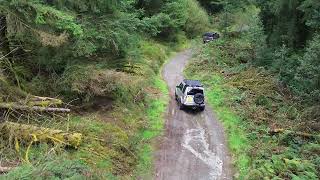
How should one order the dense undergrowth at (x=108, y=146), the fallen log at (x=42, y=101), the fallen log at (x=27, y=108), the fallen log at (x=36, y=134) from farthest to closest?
the fallen log at (x=42, y=101) → the fallen log at (x=27, y=108) → the fallen log at (x=36, y=134) → the dense undergrowth at (x=108, y=146)

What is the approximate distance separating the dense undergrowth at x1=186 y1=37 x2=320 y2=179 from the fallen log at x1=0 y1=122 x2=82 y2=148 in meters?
6.91

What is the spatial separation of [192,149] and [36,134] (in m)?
7.26

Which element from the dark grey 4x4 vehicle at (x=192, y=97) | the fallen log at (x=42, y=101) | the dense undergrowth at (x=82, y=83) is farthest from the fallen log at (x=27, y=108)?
the dark grey 4x4 vehicle at (x=192, y=97)

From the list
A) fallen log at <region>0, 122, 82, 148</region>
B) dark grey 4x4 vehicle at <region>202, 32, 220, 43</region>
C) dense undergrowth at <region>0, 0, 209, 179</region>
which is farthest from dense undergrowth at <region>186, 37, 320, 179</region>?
dark grey 4x4 vehicle at <region>202, 32, 220, 43</region>

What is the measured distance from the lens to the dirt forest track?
18691mm

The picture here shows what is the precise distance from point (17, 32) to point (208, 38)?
28.8 m

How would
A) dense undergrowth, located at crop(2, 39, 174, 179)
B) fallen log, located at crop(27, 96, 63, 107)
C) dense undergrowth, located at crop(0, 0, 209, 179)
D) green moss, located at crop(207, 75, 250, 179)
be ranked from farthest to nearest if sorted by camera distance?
green moss, located at crop(207, 75, 250, 179), fallen log, located at crop(27, 96, 63, 107), dense undergrowth, located at crop(0, 0, 209, 179), dense undergrowth, located at crop(2, 39, 174, 179)

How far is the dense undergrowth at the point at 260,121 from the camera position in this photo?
60.5 feet

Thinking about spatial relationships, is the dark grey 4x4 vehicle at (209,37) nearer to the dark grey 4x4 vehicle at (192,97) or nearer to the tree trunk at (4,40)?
the dark grey 4x4 vehicle at (192,97)

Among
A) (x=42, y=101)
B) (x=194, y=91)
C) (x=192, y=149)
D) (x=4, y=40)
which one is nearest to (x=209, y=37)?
(x=194, y=91)

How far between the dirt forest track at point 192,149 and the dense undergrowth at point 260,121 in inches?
23.6

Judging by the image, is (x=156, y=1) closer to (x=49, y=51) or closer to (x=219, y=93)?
(x=219, y=93)

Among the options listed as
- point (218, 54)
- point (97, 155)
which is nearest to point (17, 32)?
point (97, 155)

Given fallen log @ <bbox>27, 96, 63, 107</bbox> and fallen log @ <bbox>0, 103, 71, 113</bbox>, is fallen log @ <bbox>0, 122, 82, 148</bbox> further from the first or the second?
fallen log @ <bbox>27, 96, 63, 107</bbox>
